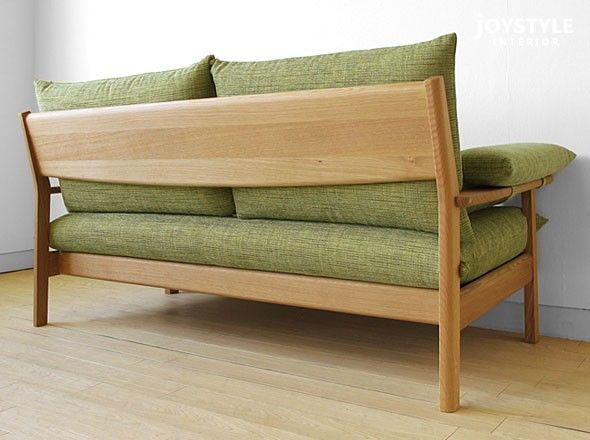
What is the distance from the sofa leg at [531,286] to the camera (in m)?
2.10

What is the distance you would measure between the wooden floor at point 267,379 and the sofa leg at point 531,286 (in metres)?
0.05

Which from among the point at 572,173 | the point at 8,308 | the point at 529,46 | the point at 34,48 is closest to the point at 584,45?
the point at 529,46

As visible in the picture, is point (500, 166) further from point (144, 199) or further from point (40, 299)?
point (40, 299)

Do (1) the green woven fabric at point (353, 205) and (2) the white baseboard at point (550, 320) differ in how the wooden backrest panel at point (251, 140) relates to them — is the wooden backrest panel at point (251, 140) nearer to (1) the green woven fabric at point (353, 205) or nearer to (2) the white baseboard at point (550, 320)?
(1) the green woven fabric at point (353, 205)

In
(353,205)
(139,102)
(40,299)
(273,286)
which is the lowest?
(40,299)

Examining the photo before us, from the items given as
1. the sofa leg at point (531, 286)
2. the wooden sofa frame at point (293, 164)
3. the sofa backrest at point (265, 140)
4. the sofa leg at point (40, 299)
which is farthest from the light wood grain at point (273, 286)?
the sofa leg at point (531, 286)

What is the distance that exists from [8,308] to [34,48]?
5.47 feet

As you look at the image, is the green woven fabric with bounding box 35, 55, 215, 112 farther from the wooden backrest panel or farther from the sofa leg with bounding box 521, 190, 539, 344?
the sofa leg with bounding box 521, 190, 539, 344

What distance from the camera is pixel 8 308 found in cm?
276

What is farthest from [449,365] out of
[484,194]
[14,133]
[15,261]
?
[14,133]

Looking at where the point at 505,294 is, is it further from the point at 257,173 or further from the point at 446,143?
the point at 257,173

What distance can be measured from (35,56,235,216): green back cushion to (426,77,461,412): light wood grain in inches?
29.1

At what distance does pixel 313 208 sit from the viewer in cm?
187

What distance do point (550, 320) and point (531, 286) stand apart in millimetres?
214
